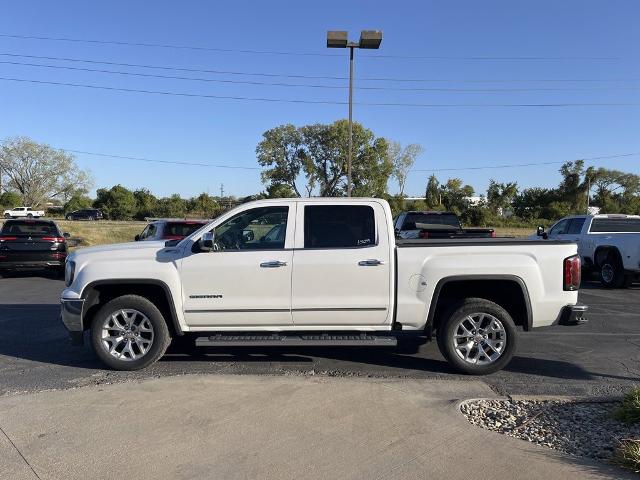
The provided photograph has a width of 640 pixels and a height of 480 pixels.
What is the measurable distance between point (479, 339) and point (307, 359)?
202 cm

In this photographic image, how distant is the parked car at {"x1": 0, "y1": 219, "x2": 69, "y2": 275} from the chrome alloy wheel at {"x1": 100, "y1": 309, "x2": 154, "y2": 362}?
9.74 metres

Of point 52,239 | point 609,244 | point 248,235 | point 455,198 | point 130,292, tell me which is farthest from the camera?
point 455,198

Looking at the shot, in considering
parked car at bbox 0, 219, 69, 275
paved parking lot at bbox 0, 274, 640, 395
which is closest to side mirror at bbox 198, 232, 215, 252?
paved parking lot at bbox 0, 274, 640, 395

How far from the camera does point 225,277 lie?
5.96m

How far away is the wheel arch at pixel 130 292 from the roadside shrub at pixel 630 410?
Answer: 4.29m

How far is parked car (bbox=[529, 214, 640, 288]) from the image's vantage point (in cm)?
1304

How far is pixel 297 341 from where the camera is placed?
5.92 m

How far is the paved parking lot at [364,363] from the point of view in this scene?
18.9 feet

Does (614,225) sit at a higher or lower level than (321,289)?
higher

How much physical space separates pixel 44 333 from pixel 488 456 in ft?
21.8

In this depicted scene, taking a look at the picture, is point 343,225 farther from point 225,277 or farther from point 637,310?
point 637,310

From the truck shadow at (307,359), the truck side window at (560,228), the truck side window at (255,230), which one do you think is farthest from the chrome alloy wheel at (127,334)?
the truck side window at (560,228)

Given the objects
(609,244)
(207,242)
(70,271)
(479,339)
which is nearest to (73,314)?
(70,271)

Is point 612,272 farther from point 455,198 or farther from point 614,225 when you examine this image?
point 455,198
